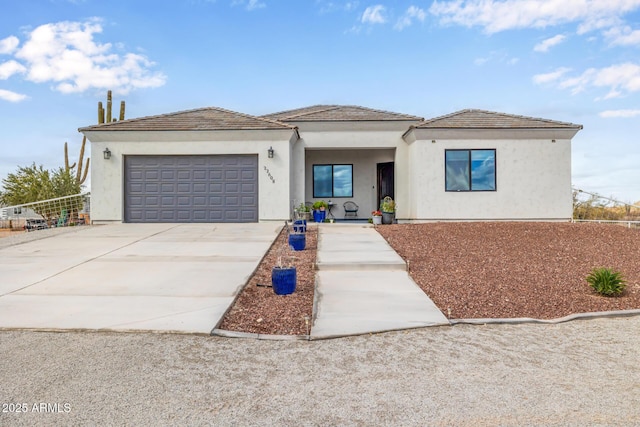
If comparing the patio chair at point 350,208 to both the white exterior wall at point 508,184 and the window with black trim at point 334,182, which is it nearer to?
the window with black trim at point 334,182

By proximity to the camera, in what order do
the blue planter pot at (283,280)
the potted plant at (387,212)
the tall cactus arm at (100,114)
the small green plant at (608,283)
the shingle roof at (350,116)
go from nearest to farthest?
the blue planter pot at (283,280) → the small green plant at (608,283) → the potted plant at (387,212) → the shingle roof at (350,116) → the tall cactus arm at (100,114)

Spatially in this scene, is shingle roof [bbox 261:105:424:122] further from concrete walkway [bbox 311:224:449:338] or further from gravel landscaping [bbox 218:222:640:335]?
concrete walkway [bbox 311:224:449:338]

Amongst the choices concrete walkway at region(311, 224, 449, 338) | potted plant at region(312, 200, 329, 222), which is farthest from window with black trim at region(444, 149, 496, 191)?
concrete walkway at region(311, 224, 449, 338)

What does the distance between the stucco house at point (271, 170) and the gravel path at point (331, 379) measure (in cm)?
1060

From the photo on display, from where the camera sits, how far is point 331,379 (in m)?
3.46

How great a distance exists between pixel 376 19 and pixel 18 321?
12.0 meters

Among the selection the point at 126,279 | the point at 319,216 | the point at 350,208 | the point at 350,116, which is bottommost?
the point at 126,279

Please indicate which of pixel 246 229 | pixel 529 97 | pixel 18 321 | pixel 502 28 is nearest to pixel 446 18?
pixel 502 28

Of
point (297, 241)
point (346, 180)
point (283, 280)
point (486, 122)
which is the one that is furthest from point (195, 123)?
point (283, 280)

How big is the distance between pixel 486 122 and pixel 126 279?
41.8 feet

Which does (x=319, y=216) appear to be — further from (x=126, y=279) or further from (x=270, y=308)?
(x=270, y=308)

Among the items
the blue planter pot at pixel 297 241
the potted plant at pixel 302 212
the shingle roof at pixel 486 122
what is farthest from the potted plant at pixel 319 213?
the blue planter pot at pixel 297 241

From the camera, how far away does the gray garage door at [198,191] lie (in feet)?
49.2

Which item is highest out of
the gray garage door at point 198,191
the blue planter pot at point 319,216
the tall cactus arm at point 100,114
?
the tall cactus arm at point 100,114
